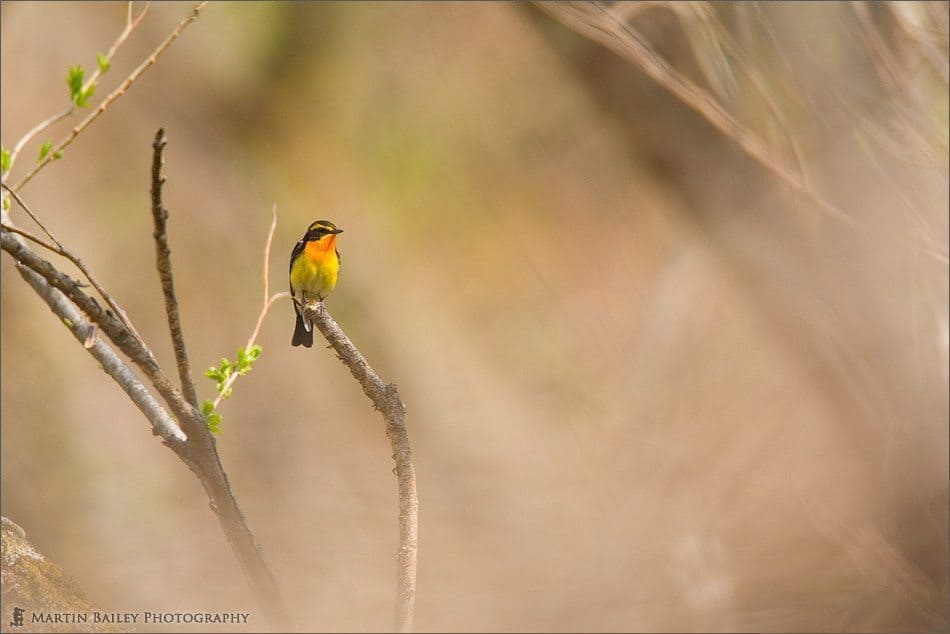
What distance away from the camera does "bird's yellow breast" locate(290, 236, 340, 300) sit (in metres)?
1.10

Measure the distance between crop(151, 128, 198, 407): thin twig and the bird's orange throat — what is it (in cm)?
55

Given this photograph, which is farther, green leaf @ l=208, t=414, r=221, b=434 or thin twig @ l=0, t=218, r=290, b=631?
green leaf @ l=208, t=414, r=221, b=434

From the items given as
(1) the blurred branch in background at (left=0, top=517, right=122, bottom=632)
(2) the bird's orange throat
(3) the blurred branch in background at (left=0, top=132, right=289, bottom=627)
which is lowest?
(1) the blurred branch in background at (left=0, top=517, right=122, bottom=632)

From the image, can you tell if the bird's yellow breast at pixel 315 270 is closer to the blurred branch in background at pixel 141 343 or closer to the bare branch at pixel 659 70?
the blurred branch in background at pixel 141 343

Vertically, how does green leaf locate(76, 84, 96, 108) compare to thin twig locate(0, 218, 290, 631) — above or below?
above

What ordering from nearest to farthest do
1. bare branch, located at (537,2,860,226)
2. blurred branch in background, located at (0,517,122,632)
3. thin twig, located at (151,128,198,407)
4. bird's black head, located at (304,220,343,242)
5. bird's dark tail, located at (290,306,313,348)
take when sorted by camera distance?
thin twig, located at (151,128,198,407) < blurred branch in background, located at (0,517,122,632) < bird's black head, located at (304,220,343,242) < bird's dark tail, located at (290,306,313,348) < bare branch, located at (537,2,860,226)

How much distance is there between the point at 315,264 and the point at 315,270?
0.05 feet

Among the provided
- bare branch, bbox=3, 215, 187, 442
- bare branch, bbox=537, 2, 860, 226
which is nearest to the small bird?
bare branch, bbox=3, 215, 187, 442

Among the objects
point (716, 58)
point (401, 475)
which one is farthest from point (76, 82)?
point (716, 58)

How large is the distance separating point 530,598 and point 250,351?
5.81 feet

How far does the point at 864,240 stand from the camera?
2.03 m

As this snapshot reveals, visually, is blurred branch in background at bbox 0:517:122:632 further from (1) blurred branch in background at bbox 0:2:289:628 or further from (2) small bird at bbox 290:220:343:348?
(2) small bird at bbox 290:220:343:348

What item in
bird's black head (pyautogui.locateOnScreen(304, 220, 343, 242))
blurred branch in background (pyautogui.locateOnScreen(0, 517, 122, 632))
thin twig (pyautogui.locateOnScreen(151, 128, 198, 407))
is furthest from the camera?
bird's black head (pyautogui.locateOnScreen(304, 220, 343, 242))

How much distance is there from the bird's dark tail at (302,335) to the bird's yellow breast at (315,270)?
0.05 metres
